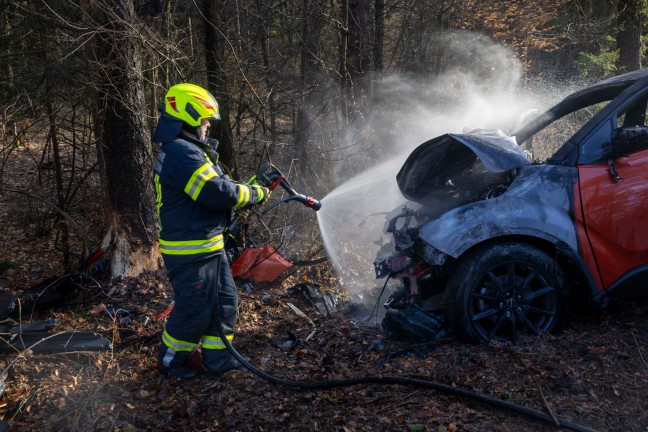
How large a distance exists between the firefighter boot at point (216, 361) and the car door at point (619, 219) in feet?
10.2

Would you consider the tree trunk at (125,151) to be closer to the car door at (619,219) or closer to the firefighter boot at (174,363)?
the firefighter boot at (174,363)

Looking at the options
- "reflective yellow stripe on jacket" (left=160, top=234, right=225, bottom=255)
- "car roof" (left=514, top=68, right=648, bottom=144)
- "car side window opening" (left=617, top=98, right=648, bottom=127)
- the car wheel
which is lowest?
the car wheel

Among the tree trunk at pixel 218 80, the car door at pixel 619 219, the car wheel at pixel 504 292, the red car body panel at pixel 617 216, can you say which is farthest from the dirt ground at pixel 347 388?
the tree trunk at pixel 218 80

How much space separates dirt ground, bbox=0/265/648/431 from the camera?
12.1 feet

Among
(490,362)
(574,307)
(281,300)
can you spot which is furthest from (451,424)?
(281,300)

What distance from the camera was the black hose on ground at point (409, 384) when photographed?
135 inches

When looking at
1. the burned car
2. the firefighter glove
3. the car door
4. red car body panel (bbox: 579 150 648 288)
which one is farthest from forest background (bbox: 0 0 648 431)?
the firefighter glove

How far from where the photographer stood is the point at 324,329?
533 centimetres

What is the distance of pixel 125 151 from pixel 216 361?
2984mm

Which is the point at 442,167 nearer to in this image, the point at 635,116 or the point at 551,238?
the point at 551,238

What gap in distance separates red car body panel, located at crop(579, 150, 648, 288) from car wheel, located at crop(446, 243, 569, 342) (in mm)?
378

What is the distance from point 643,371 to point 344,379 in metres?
2.12

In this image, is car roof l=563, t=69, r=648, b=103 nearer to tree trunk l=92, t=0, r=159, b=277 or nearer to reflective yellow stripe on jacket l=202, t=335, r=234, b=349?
reflective yellow stripe on jacket l=202, t=335, r=234, b=349

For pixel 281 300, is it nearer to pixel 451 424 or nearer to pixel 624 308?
pixel 451 424
